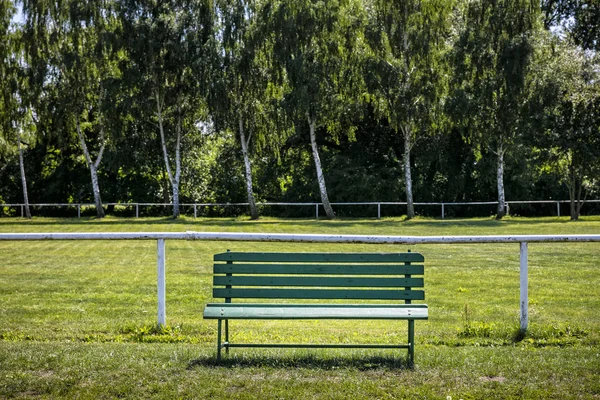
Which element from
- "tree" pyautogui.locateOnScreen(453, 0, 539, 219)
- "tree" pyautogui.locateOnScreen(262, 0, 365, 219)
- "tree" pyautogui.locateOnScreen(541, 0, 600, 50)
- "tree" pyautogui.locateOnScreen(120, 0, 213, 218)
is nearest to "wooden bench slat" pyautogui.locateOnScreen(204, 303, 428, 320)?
"tree" pyautogui.locateOnScreen(541, 0, 600, 50)

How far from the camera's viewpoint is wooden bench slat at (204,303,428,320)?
644cm

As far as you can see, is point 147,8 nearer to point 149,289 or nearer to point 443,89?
point 443,89

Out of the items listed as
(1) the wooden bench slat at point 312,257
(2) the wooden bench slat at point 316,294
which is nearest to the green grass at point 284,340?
(2) the wooden bench slat at point 316,294

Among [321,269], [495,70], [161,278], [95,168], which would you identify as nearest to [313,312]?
[321,269]

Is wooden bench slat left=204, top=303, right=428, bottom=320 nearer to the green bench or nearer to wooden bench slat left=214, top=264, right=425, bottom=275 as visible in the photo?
the green bench

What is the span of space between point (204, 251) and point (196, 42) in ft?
67.7

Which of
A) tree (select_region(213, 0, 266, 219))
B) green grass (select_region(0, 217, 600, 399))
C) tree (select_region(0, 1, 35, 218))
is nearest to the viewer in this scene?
green grass (select_region(0, 217, 600, 399))

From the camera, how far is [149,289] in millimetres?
11844

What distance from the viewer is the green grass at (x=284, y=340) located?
19.2 feet

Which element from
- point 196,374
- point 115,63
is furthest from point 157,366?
point 115,63

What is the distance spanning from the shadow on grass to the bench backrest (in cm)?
58

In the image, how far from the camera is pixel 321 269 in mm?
6852

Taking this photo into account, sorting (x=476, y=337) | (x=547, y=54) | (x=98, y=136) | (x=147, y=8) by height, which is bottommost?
(x=476, y=337)

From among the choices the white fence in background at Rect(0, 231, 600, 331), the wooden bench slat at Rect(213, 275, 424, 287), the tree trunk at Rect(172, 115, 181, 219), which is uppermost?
the tree trunk at Rect(172, 115, 181, 219)
